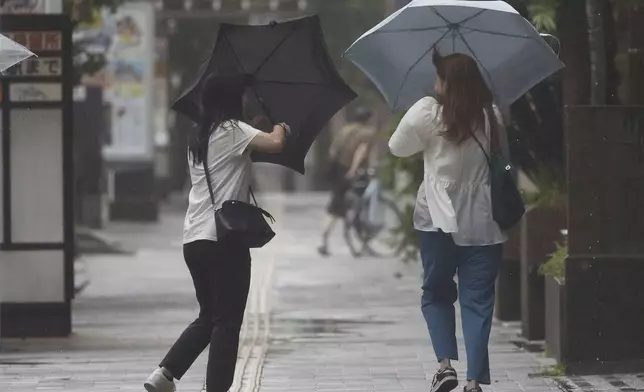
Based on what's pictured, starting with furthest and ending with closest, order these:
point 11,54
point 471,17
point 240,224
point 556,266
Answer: point 556,266, point 11,54, point 471,17, point 240,224

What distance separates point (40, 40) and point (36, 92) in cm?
41

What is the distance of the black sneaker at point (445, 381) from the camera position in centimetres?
779

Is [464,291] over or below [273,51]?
below

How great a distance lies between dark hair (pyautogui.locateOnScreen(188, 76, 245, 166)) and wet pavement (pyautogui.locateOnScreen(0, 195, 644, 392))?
1925 mm

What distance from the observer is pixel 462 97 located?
774 cm

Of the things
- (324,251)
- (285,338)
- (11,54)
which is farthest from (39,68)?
(324,251)

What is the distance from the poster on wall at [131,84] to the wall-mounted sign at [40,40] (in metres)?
14.0

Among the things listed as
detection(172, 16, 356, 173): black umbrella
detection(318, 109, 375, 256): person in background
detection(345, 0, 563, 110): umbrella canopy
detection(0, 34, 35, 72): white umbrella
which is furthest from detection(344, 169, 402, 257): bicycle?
detection(172, 16, 356, 173): black umbrella

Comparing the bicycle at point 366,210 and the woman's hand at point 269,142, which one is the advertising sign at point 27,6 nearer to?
the woman's hand at point 269,142

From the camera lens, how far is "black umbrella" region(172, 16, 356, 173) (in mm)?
7996

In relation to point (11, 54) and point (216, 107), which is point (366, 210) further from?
point (216, 107)

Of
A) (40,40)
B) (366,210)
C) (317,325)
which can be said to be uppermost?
(40,40)

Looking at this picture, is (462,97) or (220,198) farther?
(462,97)

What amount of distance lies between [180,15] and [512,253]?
20.0m
